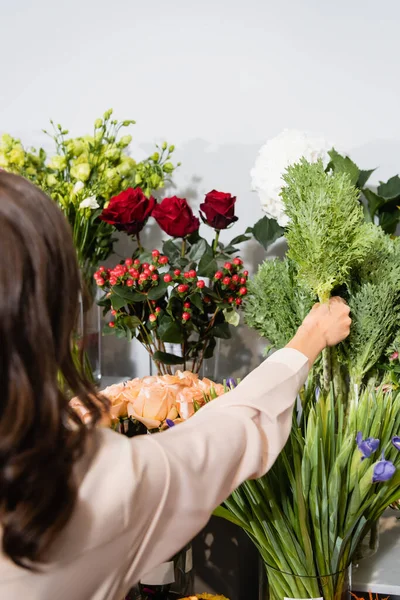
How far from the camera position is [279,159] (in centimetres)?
108

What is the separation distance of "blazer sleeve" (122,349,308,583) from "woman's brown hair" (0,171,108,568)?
69 mm

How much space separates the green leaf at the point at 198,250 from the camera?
111 centimetres

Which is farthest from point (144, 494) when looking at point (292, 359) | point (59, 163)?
point (59, 163)

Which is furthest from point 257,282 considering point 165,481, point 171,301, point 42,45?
point 42,45

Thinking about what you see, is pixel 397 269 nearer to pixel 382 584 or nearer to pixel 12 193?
pixel 382 584

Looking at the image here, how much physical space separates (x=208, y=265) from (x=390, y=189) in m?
0.34

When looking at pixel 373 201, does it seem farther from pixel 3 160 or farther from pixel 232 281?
pixel 3 160

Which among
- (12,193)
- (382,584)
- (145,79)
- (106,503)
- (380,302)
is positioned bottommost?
(382,584)

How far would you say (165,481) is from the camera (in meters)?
0.55

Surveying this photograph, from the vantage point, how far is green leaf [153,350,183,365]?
1091 mm

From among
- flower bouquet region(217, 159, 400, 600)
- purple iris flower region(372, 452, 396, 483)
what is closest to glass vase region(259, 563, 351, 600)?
flower bouquet region(217, 159, 400, 600)

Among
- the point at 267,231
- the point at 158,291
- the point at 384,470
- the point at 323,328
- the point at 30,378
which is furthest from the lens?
the point at 267,231

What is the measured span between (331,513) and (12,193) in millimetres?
522

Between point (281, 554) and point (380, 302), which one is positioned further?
point (380, 302)
